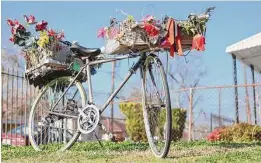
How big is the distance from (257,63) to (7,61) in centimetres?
1909

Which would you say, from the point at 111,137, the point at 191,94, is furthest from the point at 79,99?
the point at 191,94

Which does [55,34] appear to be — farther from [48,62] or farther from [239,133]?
[239,133]

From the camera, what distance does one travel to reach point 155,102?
5156mm

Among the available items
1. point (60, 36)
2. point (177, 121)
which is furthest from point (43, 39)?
point (177, 121)

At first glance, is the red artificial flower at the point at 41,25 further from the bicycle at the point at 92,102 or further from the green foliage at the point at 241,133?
the green foliage at the point at 241,133

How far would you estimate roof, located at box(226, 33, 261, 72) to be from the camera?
11.3 metres

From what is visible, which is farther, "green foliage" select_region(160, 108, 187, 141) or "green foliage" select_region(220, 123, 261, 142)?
"green foliage" select_region(160, 108, 187, 141)

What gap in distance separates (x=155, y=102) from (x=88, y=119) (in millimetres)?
786

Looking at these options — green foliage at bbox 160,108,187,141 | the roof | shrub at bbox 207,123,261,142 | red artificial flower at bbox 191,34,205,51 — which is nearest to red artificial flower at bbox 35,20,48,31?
red artificial flower at bbox 191,34,205,51

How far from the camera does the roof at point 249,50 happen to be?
11282 millimetres

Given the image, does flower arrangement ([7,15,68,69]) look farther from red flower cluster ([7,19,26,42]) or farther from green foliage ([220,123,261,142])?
green foliage ([220,123,261,142])

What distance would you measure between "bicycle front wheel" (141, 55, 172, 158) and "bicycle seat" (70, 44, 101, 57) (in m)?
0.84

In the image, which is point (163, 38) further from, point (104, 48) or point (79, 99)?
point (79, 99)

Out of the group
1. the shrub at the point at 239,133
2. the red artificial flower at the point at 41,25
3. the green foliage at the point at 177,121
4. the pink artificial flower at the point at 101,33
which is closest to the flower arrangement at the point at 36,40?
the red artificial flower at the point at 41,25
